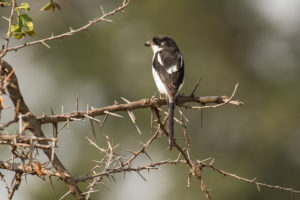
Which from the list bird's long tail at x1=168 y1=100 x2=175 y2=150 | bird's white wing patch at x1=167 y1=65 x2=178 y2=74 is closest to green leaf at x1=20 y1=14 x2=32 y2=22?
bird's long tail at x1=168 y1=100 x2=175 y2=150

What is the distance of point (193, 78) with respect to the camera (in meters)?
16.9

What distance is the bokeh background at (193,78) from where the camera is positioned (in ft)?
54.3

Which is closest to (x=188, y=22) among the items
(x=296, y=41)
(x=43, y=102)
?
(x=296, y=41)

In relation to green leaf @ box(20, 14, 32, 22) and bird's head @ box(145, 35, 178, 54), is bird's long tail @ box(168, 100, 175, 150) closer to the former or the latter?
green leaf @ box(20, 14, 32, 22)

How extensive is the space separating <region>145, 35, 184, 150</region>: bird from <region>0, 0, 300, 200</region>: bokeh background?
27.7 ft

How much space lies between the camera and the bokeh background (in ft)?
54.3

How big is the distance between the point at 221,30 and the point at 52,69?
16.2 feet

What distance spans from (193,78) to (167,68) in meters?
10.4

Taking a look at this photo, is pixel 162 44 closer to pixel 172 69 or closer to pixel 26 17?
pixel 172 69

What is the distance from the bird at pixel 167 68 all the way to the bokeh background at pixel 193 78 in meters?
8.44

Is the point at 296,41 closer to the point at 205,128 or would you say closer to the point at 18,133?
the point at 205,128

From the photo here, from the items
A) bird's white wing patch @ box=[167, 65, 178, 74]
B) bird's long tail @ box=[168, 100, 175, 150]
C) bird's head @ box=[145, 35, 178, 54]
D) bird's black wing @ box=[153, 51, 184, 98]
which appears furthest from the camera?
bird's head @ box=[145, 35, 178, 54]

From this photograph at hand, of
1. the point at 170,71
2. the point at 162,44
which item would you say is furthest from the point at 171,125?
the point at 162,44

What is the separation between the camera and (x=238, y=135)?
58.6 ft
